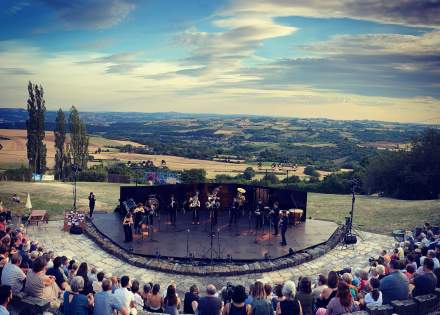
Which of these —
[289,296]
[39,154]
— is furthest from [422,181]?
[39,154]

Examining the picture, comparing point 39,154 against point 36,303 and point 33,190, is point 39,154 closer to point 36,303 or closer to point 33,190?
point 33,190

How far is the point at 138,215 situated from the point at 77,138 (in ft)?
104

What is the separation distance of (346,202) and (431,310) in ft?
65.1

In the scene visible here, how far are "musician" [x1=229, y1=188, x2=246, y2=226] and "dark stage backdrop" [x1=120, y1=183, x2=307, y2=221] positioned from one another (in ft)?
1.37

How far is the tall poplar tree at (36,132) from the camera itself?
39656 millimetres

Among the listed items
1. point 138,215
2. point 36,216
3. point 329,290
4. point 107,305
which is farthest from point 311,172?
point 107,305

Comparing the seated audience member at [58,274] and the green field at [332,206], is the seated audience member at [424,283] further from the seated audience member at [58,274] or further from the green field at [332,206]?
the green field at [332,206]

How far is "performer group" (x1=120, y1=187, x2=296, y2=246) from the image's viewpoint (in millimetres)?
15845

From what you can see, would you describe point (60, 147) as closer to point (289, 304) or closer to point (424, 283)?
point (289, 304)

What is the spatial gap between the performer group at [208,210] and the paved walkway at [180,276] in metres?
1.76

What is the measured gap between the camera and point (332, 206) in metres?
25.0

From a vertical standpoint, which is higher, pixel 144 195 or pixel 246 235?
pixel 144 195

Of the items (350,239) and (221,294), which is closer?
(221,294)

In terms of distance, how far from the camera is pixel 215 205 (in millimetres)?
17781
